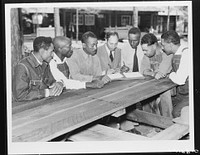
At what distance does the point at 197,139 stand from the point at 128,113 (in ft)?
2.47

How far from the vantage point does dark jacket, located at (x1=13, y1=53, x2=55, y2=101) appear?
129 inches

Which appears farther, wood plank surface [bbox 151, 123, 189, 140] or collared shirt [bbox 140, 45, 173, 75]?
collared shirt [bbox 140, 45, 173, 75]

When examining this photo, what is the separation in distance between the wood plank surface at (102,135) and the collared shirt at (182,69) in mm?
688

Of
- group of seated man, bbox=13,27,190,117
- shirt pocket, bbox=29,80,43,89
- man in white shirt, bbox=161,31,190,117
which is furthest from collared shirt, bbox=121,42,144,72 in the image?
shirt pocket, bbox=29,80,43,89

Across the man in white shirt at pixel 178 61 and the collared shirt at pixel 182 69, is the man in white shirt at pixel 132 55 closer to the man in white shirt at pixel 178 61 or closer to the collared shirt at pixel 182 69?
the man in white shirt at pixel 178 61

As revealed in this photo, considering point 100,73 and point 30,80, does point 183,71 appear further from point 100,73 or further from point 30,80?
point 30,80

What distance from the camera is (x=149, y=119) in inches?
137

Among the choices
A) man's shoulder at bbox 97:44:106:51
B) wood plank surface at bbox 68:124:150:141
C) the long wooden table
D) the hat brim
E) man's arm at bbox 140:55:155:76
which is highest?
man's shoulder at bbox 97:44:106:51

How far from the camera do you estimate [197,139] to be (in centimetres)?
335

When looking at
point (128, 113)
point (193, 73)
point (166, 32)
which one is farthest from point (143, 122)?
point (166, 32)

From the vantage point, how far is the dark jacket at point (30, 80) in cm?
327

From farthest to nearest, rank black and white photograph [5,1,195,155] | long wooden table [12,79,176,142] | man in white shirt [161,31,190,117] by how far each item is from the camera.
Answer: man in white shirt [161,31,190,117], black and white photograph [5,1,195,155], long wooden table [12,79,176,142]

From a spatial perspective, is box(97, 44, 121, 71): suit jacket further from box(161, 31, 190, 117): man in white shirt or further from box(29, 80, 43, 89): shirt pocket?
box(29, 80, 43, 89): shirt pocket

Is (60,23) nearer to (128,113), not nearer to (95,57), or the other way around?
(95,57)
